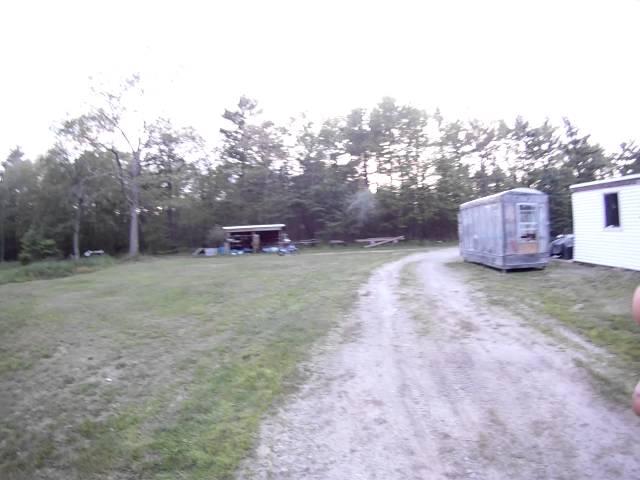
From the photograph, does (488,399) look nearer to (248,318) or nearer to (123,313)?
(248,318)

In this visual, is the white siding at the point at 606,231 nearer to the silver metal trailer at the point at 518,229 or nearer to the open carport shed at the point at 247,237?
the silver metal trailer at the point at 518,229

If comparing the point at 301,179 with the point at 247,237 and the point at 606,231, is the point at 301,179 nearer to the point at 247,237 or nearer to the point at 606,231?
the point at 247,237

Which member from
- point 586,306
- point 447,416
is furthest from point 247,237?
point 447,416

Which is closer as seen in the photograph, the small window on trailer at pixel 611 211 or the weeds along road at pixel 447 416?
the weeds along road at pixel 447 416

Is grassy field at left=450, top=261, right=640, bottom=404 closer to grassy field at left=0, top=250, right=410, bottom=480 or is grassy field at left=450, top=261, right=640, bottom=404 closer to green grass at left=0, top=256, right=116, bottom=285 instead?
grassy field at left=0, top=250, right=410, bottom=480

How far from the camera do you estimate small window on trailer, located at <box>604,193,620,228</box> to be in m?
11.3

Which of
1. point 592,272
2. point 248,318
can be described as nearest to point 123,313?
point 248,318

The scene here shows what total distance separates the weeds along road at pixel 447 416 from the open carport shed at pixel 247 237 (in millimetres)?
22829

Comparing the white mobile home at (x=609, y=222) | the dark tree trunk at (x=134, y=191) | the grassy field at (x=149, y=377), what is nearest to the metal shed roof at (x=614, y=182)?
the white mobile home at (x=609, y=222)

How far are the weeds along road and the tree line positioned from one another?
82.2 feet

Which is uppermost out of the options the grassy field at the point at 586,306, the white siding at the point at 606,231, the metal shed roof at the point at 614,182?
the metal shed roof at the point at 614,182

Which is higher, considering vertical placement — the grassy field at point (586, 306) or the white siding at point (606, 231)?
the white siding at point (606, 231)

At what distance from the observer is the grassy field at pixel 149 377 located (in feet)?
11.6

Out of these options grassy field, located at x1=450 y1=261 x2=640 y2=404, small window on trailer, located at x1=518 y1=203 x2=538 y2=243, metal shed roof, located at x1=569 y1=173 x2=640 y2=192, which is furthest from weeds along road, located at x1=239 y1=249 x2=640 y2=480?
metal shed roof, located at x1=569 y1=173 x2=640 y2=192
